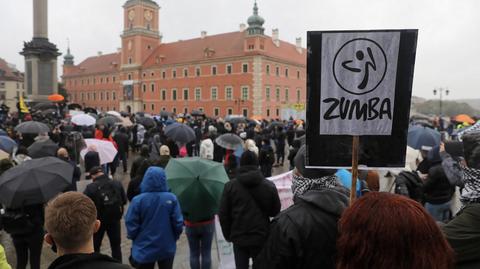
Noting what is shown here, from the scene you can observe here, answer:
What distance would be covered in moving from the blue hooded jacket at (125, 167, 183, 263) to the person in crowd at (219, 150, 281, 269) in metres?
0.62

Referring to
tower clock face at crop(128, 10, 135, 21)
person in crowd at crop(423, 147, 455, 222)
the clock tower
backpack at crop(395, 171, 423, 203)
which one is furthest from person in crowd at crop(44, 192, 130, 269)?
tower clock face at crop(128, 10, 135, 21)

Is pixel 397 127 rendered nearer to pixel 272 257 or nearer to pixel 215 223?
pixel 272 257

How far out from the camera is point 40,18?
25.7 metres

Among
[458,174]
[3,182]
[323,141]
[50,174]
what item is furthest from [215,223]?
[458,174]

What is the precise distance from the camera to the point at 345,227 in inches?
56.2

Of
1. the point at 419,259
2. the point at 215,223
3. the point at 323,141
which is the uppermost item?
the point at 323,141

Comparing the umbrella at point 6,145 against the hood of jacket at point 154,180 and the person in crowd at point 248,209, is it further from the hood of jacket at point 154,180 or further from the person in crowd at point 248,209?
the person in crowd at point 248,209

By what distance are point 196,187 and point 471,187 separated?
3225 millimetres

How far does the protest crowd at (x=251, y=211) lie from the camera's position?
1.38 m

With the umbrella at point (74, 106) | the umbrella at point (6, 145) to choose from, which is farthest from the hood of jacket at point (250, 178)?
the umbrella at point (74, 106)

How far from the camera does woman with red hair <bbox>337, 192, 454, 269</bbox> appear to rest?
1313 millimetres

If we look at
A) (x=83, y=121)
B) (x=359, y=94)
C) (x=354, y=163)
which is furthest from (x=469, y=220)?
(x=83, y=121)

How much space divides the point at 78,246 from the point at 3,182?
2.61 meters

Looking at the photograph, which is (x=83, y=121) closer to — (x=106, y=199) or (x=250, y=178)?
(x=106, y=199)
